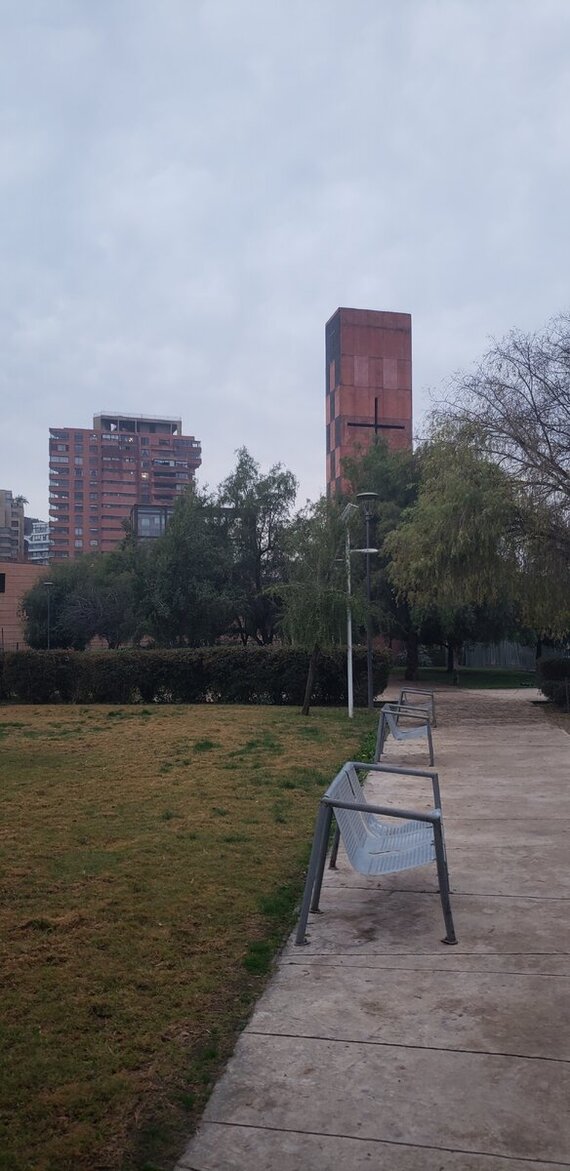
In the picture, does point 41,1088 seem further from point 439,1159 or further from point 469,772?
point 469,772

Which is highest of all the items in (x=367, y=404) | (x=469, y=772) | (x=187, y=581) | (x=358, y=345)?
(x=358, y=345)

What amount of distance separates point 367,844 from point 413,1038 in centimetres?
189

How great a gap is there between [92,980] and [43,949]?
0.53m

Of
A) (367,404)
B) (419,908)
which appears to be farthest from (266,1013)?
Answer: (367,404)

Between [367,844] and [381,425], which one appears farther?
[381,425]

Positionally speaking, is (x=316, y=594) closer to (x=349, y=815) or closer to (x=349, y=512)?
(x=349, y=512)

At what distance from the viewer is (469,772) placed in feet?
36.4

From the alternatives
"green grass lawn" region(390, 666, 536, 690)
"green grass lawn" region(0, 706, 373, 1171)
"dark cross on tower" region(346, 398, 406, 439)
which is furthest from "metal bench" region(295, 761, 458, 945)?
"dark cross on tower" region(346, 398, 406, 439)

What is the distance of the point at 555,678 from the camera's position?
24.0 m

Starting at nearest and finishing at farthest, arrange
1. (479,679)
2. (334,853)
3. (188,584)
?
(334,853), (479,679), (188,584)

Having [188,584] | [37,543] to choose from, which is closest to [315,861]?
[188,584]

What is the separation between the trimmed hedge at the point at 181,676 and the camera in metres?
22.5

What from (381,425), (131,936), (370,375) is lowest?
(131,936)

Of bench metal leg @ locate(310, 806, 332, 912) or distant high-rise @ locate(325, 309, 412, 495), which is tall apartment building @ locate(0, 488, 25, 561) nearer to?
distant high-rise @ locate(325, 309, 412, 495)
